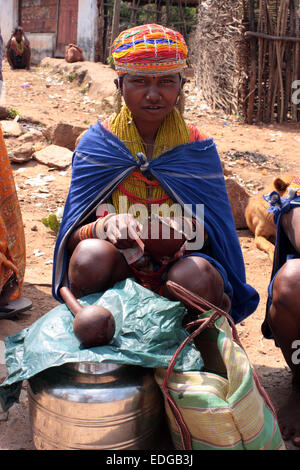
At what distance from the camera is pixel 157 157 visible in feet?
8.46

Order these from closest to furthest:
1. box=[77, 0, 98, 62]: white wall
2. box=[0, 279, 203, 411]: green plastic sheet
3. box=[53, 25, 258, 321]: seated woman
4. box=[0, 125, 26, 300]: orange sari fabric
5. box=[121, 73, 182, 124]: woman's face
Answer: box=[0, 279, 203, 411]: green plastic sheet
box=[53, 25, 258, 321]: seated woman
box=[121, 73, 182, 124]: woman's face
box=[0, 125, 26, 300]: orange sari fabric
box=[77, 0, 98, 62]: white wall

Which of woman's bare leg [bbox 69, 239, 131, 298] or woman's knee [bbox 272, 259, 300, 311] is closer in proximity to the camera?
woman's knee [bbox 272, 259, 300, 311]

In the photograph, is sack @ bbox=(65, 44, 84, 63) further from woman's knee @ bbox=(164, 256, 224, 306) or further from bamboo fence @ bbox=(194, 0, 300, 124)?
woman's knee @ bbox=(164, 256, 224, 306)

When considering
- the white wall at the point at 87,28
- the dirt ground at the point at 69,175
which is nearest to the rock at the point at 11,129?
the dirt ground at the point at 69,175

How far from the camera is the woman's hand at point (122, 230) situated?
2.19m

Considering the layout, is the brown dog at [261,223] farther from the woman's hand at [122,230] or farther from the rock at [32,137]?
the rock at [32,137]

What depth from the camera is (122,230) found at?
7.18ft

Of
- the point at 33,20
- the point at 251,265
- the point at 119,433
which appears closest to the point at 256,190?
the point at 251,265

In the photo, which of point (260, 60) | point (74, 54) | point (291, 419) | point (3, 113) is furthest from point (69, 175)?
point (74, 54)

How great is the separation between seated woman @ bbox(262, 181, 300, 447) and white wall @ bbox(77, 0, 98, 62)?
1642cm

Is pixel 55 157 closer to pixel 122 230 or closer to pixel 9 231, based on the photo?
pixel 9 231

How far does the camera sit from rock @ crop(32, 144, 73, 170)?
22.1 ft

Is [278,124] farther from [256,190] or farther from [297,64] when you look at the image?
[256,190]

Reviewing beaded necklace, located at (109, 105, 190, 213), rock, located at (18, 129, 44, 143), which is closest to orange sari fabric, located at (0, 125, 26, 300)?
beaded necklace, located at (109, 105, 190, 213)
